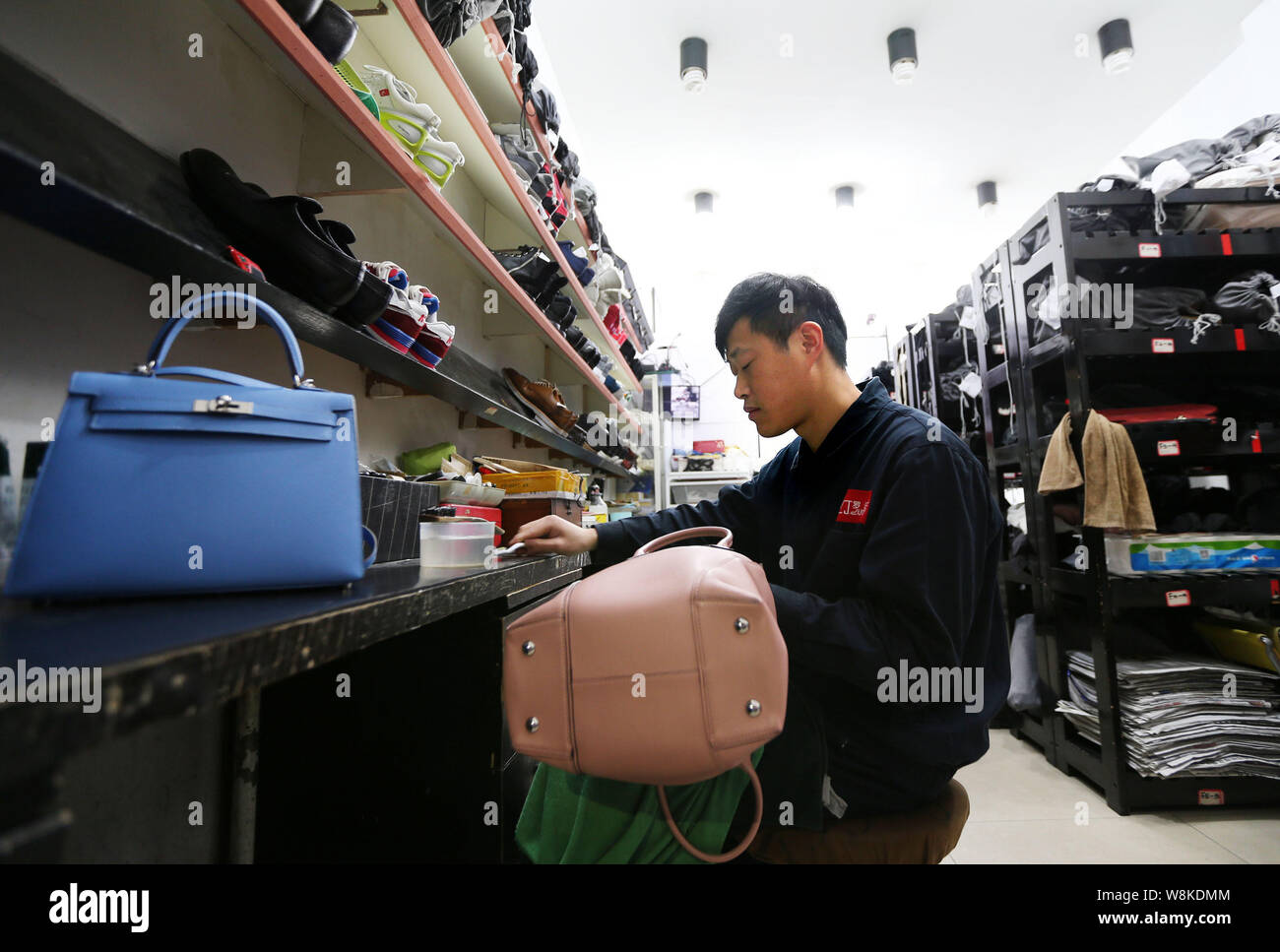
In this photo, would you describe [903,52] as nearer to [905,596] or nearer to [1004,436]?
[1004,436]

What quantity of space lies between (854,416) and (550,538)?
76 cm

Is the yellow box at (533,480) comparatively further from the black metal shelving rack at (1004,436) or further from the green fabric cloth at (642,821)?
the black metal shelving rack at (1004,436)

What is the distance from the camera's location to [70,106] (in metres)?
0.86

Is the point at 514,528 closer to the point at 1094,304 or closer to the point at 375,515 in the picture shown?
the point at 375,515

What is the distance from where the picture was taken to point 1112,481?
2.57 meters

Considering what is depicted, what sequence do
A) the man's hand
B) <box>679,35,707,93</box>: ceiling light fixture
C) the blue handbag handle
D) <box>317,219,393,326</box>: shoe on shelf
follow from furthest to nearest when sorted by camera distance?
<box>679,35,707,93</box>: ceiling light fixture
the man's hand
<box>317,219,393,326</box>: shoe on shelf
the blue handbag handle

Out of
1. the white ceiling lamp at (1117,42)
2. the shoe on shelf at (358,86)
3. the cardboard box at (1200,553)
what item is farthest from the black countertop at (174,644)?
the white ceiling lamp at (1117,42)

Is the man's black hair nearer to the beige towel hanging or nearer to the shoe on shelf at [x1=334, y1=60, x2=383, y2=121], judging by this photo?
the shoe on shelf at [x1=334, y1=60, x2=383, y2=121]

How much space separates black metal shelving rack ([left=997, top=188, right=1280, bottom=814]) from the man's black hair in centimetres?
194

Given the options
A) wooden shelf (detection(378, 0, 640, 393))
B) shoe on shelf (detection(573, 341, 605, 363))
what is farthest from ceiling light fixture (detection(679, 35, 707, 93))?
shoe on shelf (detection(573, 341, 605, 363))

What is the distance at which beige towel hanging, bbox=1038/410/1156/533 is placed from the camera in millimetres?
2551

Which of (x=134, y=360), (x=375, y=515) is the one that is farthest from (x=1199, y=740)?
(x=134, y=360)

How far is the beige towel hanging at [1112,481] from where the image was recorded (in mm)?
2551
